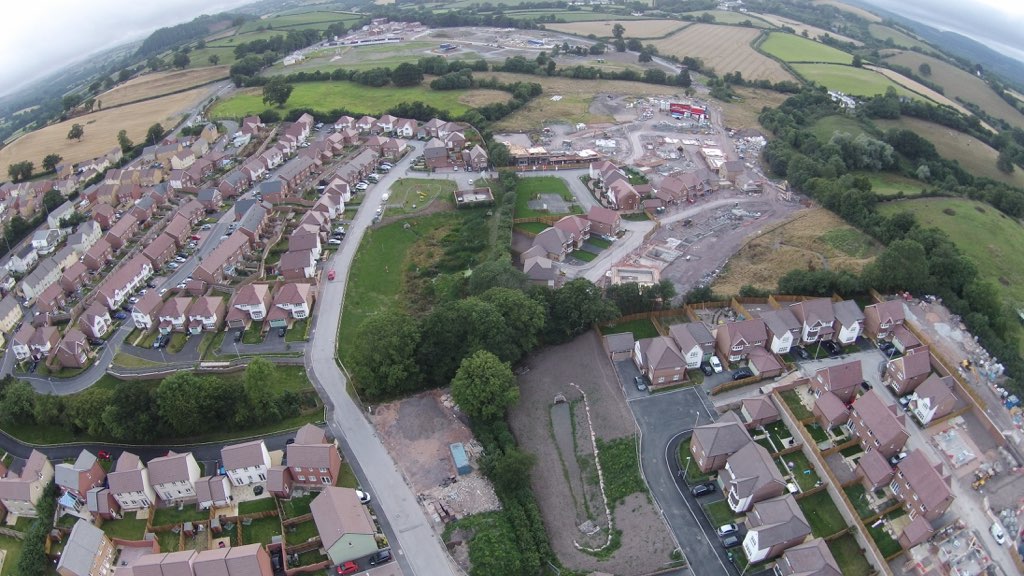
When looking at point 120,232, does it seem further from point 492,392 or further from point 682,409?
point 682,409

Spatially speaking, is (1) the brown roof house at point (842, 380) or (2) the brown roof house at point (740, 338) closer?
(1) the brown roof house at point (842, 380)

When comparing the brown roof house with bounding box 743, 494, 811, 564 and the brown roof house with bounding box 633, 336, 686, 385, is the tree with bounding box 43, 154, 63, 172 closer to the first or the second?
the brown roof house with bounding box 633, 336, 686, 385

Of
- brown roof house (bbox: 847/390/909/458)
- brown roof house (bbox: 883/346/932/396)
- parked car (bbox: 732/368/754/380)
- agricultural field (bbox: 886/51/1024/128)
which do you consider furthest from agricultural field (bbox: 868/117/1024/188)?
brown roof house (bbox: 847/390/909/458)

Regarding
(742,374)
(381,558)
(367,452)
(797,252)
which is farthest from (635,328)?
(381,558)

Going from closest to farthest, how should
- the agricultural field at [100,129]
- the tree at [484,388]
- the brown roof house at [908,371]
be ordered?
the tree at [484,388] → the brown roof house at [908,371] → the agricultural field at [100,129]

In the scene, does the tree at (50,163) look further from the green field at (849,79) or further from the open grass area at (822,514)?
the green field at (849,79)

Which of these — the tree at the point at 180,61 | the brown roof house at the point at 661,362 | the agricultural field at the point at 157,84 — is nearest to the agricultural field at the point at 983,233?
the brown roof house at the point at 661,362
